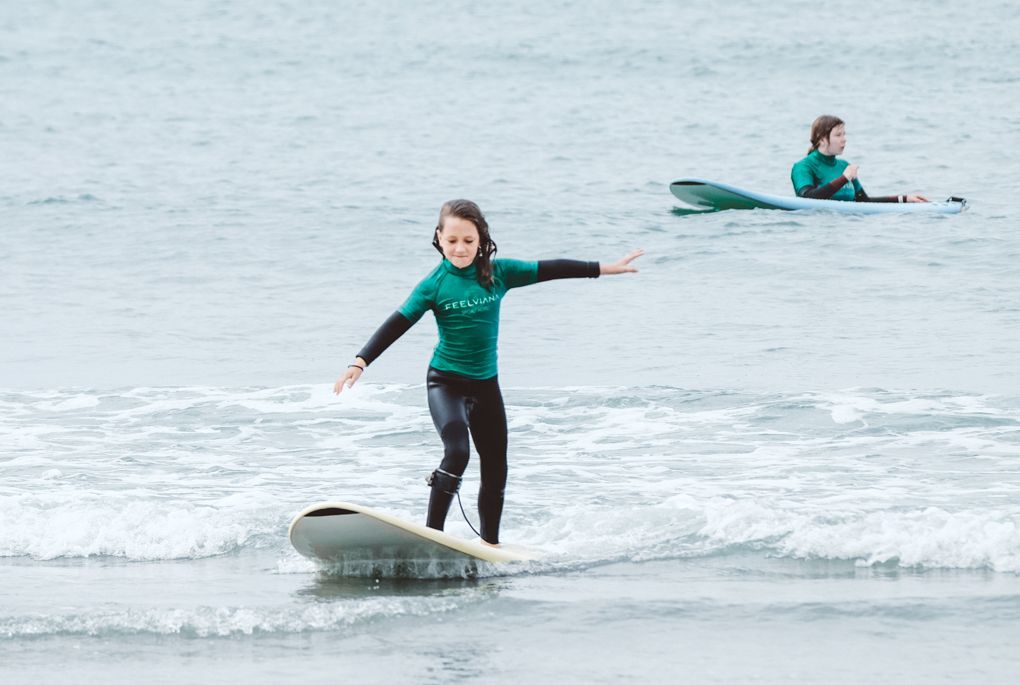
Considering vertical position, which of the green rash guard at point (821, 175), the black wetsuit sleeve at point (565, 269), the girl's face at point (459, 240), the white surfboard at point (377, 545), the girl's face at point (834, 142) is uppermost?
the girl's face at point (834, 142)

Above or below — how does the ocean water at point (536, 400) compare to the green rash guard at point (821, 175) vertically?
below

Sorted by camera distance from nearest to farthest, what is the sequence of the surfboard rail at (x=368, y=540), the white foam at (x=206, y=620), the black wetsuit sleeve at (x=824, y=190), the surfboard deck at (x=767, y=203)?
the white foam at (x=206, y=620) → the surfboard rail at (x=368, y=540) → the black wetsuit sleeve at (x=824, y=190) → the surfboard deck at (x=767, y=203)

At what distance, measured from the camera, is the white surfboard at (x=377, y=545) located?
615 cm

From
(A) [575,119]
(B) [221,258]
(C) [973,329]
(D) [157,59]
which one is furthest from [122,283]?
(D) [157,59]

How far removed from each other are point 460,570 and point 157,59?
37745 millimetres

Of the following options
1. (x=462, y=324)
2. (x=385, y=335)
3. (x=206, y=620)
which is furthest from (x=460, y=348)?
(x=206, y=620)

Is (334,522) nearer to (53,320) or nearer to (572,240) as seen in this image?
(53,320)

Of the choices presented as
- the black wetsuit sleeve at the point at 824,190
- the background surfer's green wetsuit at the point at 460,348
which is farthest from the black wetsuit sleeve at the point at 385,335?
the black wetsuit sleeve at the point at 824,190

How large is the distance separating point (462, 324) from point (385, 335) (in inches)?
13.6

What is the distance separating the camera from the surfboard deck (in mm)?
18266

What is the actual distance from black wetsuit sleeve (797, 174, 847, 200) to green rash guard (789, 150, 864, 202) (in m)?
0.02

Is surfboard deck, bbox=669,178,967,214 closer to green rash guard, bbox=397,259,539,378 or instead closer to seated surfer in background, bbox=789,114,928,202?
seated surfer in background, bbox=789,114,928,202

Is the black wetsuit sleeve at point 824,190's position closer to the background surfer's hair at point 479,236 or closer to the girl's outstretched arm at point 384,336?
the background surfer's hair at point 479,236

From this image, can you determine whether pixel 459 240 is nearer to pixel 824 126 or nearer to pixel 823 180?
pixel 824 126
